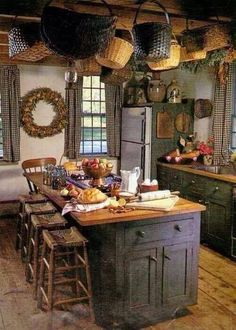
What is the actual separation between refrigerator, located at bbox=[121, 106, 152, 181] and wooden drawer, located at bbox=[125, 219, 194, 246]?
245 cm

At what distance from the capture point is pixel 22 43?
2256 millimetres

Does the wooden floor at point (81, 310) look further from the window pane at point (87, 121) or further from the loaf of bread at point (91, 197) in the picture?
the window pane at point (87, 121)

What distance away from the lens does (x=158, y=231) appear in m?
2.60

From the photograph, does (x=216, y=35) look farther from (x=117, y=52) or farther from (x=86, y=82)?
(x=86, y=82)

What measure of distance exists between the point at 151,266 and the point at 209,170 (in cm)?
227

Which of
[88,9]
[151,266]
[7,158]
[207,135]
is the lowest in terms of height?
[151,266]

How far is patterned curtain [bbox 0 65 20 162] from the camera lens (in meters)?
5.46

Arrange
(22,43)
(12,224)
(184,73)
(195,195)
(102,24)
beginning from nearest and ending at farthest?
(102,24)
(22,43)
(195,195)
(12,224)
(184,73)

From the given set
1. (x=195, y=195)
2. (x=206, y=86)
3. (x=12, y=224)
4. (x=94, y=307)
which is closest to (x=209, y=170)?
(x=195, y=195)

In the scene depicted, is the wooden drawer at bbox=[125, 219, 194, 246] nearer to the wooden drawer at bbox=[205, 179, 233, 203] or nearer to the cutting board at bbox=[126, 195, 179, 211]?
the cutting board at bbox=[126, 195, 179, 211]

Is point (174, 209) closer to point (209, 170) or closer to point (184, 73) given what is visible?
point (209, 170)

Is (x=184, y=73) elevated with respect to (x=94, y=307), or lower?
elevated

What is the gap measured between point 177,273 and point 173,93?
340cm

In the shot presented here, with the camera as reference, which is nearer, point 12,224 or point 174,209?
point 174,209
